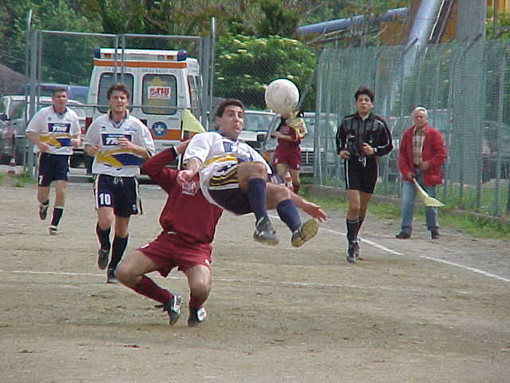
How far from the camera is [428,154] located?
19047 millimetres

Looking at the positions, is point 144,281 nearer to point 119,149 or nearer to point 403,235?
point 119,149

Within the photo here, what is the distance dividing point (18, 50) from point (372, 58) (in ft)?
118

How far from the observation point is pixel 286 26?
4203 centimetres

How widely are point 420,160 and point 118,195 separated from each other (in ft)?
23.5

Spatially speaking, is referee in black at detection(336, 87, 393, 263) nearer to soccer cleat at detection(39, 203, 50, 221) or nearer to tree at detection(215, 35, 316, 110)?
soccer cleat at detection(39, 203, 50, 221)

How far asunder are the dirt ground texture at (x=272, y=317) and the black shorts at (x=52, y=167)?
A: 1.01 m

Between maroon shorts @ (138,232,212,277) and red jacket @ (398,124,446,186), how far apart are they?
922 centimetres

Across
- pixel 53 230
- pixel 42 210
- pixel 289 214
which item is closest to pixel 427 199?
pixel 53 230

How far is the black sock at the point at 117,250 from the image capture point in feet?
41.1

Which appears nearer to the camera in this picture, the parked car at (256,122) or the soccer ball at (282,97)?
the soccer ball at (282,97)

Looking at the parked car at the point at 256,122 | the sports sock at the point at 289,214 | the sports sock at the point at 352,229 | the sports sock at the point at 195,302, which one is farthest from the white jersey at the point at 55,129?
the parked car at the point at 256,122

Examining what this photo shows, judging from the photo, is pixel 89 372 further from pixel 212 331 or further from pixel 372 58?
pixel 372 58

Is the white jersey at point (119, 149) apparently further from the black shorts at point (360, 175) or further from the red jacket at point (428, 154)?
the red jacket at point (428, 154)

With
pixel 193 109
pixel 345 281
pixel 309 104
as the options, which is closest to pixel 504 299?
pixel 345 281
